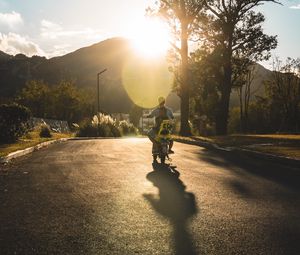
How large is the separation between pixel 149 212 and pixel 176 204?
797 millimetres

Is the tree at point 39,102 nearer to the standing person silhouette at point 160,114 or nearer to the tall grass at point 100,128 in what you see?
the tall grass at point 100,128

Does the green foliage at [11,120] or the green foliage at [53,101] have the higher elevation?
the green foliage at [53,101]

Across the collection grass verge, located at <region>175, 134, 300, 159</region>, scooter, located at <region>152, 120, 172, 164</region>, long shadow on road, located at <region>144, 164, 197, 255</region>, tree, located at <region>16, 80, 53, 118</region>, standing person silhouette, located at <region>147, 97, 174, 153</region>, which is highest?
tree, located at <region>16, 80, 53, 118</region>

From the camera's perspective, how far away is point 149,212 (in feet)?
21.6

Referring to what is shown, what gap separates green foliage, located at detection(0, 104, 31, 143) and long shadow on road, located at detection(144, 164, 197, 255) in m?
13.3

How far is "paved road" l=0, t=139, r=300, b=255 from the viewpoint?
192 inches

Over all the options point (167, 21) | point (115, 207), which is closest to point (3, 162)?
point (115, 207)

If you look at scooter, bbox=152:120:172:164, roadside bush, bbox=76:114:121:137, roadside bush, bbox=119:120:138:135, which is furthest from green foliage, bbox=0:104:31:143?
roadside bush, bbox=119:120:138:135

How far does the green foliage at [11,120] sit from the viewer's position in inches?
890

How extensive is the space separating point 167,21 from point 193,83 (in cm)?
2347

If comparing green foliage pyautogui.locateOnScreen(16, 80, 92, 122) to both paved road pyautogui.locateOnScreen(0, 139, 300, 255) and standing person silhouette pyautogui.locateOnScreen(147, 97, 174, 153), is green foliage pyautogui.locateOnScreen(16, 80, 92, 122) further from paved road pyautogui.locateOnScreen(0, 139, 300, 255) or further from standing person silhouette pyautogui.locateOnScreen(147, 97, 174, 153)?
paved road pyautogui.locateOnScreen(0, 139, 300, 255)

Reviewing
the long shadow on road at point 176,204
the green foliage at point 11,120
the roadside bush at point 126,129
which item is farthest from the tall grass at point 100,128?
the long shadow on road at point 176,204

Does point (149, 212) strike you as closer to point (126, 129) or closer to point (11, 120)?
point (11, 120)

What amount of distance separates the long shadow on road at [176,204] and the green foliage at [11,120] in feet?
43.7
